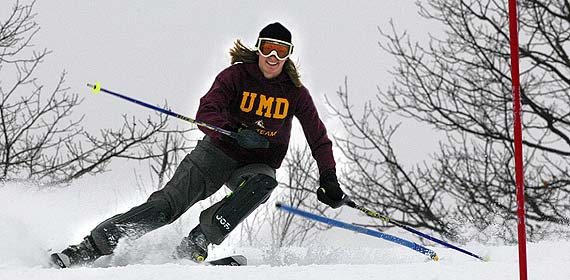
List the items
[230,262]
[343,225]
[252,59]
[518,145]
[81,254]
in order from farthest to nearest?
[252,59]
[230,262]
[81,254]
[343,225]
[518,145]

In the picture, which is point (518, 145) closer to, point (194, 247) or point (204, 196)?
point (194, 247)

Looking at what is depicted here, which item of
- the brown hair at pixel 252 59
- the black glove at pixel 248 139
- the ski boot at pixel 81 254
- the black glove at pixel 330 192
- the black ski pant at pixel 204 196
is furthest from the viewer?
the brown hair at pixel 252 59

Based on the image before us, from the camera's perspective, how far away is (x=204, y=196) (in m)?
4.27

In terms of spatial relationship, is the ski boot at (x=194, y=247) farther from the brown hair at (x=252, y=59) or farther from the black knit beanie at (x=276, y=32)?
the black knit beanie at (x=276, y=32)

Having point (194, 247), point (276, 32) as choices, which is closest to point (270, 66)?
point (276, 32)

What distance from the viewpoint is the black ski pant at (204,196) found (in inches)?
152

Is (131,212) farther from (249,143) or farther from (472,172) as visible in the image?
(472,172)

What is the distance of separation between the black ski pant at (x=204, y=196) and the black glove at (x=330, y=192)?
0.33 m

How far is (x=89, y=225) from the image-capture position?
15.7 feet

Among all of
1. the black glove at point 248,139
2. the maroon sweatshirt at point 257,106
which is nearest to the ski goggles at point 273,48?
the maroon sweatshirt at point 257,106

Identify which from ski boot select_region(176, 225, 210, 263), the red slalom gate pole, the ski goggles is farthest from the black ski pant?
the red slalom gate pole

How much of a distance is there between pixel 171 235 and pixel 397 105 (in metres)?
6.62

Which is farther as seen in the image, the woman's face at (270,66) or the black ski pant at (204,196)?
the woman's face at (270,66)

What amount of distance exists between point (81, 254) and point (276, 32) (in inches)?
70.8
